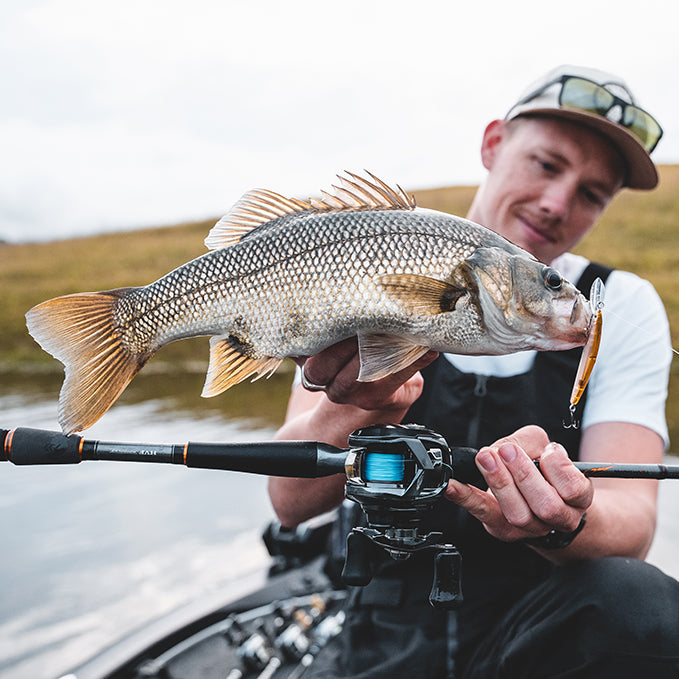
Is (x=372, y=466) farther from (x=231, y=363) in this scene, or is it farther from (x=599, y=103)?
(x=599, y=103)

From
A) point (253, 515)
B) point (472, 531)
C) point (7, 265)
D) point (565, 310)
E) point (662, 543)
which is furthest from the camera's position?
point (7, 265)

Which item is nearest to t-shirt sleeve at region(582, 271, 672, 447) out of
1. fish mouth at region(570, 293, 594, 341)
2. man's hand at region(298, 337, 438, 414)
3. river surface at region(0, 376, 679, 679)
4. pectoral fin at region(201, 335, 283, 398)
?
fish mouth at region(570, 293, 594, 341)

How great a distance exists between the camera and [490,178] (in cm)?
308

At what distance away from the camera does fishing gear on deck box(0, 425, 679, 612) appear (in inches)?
63.9

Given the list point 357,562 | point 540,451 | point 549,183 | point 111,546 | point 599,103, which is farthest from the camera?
point 111,546

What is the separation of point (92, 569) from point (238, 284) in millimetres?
6418

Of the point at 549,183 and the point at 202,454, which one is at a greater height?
the point at 549,183

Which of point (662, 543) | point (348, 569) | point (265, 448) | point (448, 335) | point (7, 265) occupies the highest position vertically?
point (448, 335)

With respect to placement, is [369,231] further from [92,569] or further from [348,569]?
[92,569]

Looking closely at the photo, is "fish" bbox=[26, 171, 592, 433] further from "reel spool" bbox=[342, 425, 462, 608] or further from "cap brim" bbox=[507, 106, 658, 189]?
"cap brim" bbox=[507, 106, 658, 189]

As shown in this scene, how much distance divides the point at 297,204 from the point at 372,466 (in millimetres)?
741

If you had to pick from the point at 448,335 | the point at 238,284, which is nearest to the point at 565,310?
the point at 448,335

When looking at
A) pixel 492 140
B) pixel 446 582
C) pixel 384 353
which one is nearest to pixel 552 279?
pixel 384 353

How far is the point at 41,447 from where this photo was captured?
1.80m
